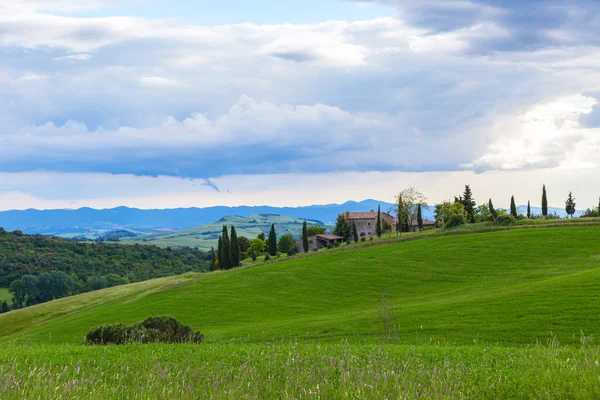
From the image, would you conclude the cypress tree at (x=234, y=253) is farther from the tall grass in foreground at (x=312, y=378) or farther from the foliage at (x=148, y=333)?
the tall grass in foreground at (x=312, y=378)

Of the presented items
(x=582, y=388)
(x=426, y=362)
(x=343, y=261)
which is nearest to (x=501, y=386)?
(x=582, y=388)

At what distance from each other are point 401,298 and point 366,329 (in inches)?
698

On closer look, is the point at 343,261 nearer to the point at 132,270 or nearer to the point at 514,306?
the point at 514,306

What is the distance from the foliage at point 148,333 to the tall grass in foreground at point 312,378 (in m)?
6.15

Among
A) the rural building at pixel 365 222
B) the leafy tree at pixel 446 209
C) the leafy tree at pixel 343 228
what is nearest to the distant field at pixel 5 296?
the leafy tree at pixel 343 228

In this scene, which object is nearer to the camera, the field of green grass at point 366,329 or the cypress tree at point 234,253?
the field of green grass at point 366,329

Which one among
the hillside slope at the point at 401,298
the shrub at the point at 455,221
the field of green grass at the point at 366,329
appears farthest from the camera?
the shrub at the point at 455,221

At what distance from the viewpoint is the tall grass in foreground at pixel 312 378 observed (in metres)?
8.11

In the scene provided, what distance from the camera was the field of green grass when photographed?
905cm

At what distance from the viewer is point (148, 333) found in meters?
20.8

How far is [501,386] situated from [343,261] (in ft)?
193

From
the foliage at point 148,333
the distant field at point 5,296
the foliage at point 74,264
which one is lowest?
the distant field at point 5,296

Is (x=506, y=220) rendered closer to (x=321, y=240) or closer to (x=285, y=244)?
(x=321, y=240)

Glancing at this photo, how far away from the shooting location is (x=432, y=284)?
5241 cm
